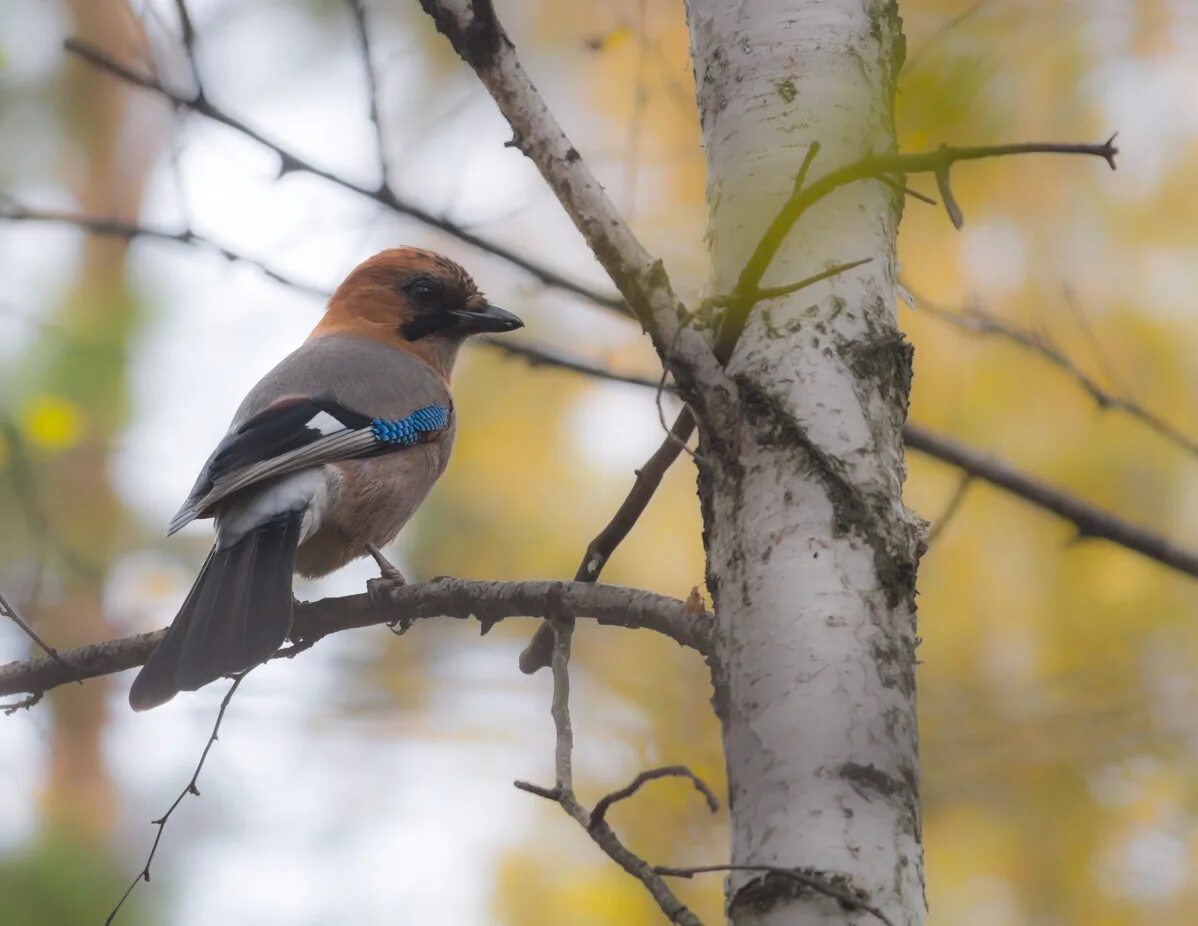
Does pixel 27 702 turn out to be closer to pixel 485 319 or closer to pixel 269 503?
pixel 269 503

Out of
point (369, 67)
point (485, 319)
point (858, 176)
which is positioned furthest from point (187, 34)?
point (485, 319)

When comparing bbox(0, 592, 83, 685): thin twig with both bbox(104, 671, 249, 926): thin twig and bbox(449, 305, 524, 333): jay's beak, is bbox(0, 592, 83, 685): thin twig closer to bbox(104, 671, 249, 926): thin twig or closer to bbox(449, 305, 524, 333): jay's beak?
bbox(104, 671, 249, 926): thin twig

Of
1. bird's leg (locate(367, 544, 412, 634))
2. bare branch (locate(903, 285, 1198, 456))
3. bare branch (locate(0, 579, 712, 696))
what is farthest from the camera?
bird's leg (locate(367, 544, 412, 634))

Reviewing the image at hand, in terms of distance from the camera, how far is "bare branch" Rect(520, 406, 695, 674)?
2.67 meters

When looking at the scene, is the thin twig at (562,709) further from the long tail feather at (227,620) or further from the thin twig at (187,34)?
the thin twig at (187,34)

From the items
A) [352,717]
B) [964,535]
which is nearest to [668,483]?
[964,535]

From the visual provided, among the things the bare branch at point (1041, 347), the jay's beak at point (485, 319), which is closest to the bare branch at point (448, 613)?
the bare branch at point (1041, 347)

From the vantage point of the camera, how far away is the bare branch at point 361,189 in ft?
11.0

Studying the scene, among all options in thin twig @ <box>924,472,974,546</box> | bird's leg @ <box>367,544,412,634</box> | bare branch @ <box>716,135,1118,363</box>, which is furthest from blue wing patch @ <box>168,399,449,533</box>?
bare branch @ <box>716,135,1118,363</box>

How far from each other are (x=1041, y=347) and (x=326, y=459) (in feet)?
7.32

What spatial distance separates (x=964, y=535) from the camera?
21.6ft

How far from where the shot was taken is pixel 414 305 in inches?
237

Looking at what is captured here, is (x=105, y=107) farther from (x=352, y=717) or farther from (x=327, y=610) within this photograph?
(x=327, y=610)

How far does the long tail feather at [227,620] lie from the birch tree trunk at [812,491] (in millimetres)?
1602
